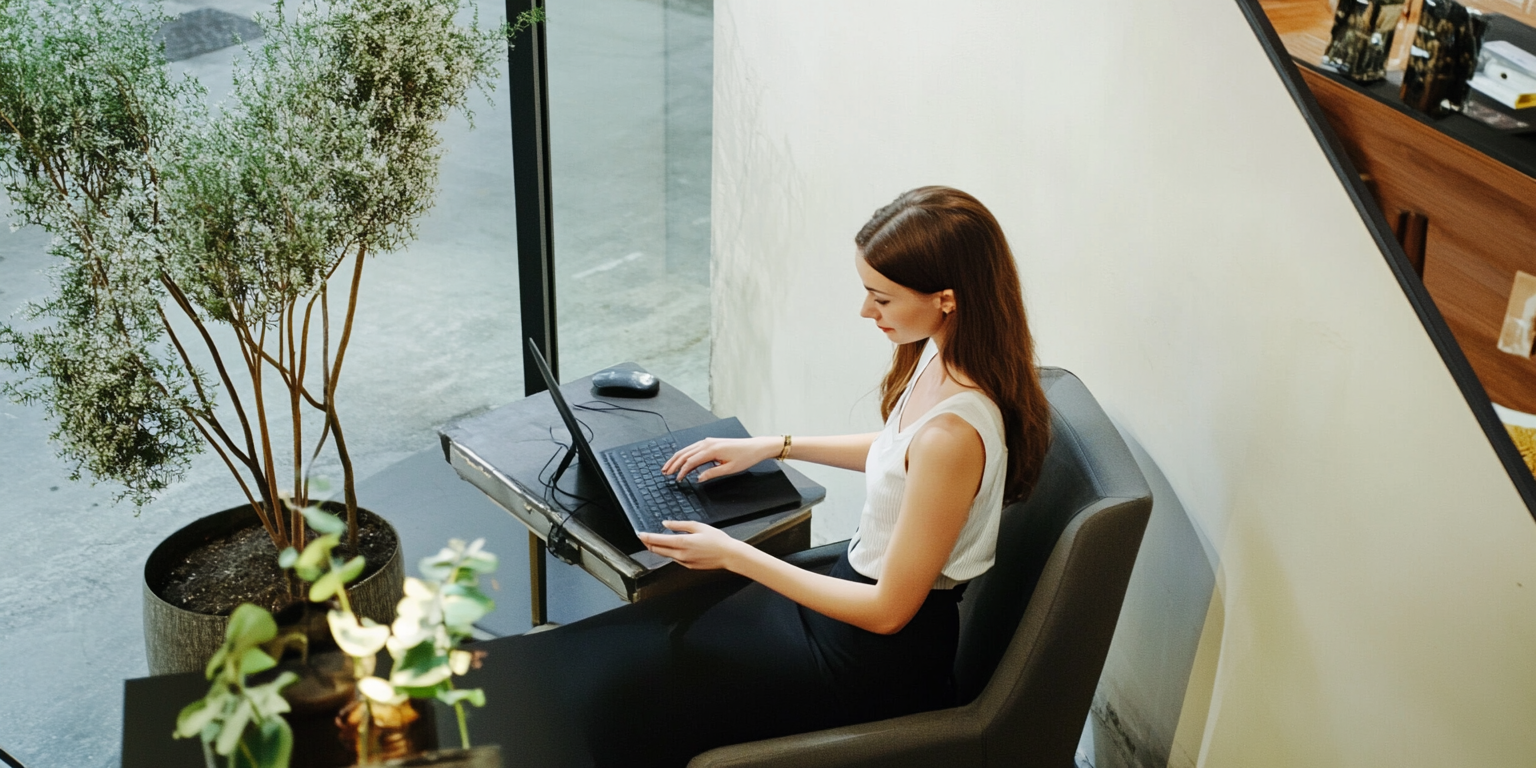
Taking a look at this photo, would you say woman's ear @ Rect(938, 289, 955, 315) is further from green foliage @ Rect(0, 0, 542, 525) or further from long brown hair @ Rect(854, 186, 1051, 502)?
green foliage @ Rect(0, 0, 542, 525)

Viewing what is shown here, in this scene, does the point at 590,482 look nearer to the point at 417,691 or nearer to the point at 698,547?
the point at 698,547

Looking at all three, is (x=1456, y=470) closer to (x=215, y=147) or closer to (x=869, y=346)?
(x=869, y=346)

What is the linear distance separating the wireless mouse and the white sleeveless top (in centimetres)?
75

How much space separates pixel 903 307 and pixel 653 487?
61cm

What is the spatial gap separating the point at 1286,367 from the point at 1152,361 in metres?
0.31

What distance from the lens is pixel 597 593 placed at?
2.94 metres

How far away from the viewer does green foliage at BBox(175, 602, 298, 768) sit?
73 centimetres

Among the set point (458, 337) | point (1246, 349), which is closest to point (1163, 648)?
point (1246, 349)

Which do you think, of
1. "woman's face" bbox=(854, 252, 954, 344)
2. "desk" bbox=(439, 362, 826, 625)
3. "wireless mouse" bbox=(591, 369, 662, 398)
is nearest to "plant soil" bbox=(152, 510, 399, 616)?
"desk" bbox=(439, 362, 826, 625)

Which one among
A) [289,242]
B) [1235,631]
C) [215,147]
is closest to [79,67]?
[215,147]

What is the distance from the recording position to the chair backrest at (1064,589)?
5.12 ft

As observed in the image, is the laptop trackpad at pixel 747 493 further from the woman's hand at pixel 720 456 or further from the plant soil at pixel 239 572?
the plant soil at pixel 239 572

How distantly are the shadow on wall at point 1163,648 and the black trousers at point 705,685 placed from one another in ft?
1.26

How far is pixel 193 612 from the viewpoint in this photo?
210 centimetres
